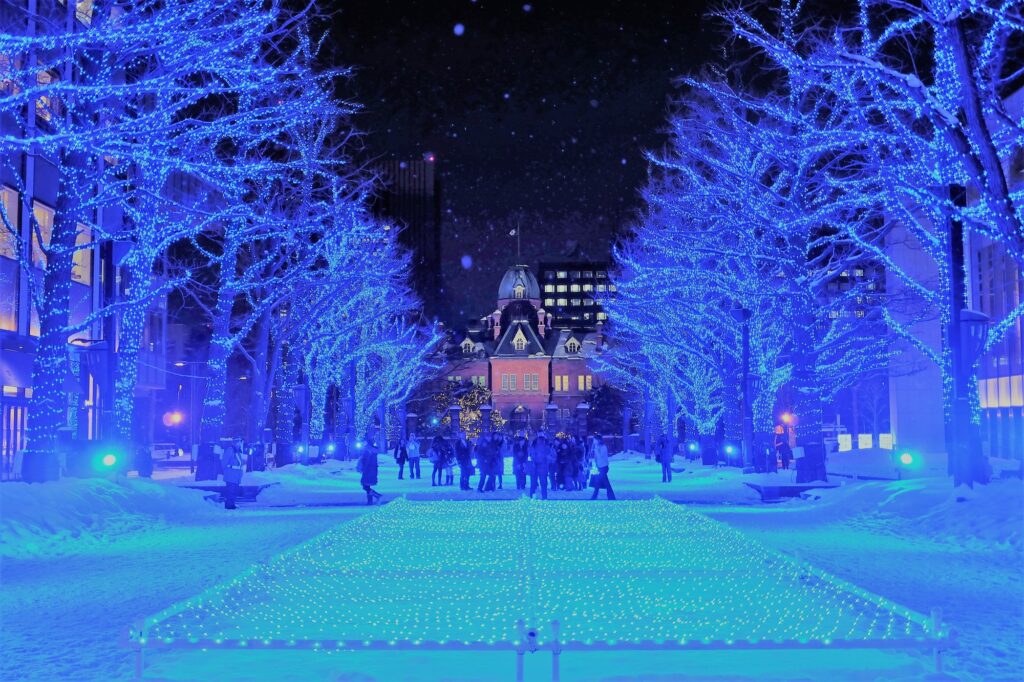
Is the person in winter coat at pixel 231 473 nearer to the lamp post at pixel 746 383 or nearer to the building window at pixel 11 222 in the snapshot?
the building window at pixel 11 222

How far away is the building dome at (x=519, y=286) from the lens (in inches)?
6516

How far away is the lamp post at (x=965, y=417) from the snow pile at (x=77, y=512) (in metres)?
12.1

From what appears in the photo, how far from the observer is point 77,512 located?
1548cm

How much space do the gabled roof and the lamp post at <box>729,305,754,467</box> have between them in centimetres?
10542

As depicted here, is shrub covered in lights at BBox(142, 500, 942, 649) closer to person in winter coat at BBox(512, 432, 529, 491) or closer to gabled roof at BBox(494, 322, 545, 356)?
person in winter coat at BBox(512, 432, 529, 491)

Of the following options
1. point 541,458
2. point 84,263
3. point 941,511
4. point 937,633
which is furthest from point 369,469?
point 937,633

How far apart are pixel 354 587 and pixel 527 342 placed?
131727 millimetres

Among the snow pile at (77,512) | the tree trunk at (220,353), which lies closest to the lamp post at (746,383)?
the tree trunk at (220,353)

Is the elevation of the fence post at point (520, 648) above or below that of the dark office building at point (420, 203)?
below

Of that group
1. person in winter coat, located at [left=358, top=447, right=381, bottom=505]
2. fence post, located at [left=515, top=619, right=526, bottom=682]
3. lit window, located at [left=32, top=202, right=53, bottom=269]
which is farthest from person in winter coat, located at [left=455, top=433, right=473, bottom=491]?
fence post, located at [left=515, top=619, right=526, bottom=682]

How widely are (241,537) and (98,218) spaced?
23.7m

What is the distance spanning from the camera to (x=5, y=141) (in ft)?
43.9

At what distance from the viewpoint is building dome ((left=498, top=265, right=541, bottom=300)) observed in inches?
6516

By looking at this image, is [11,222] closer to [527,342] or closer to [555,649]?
[555,649]
